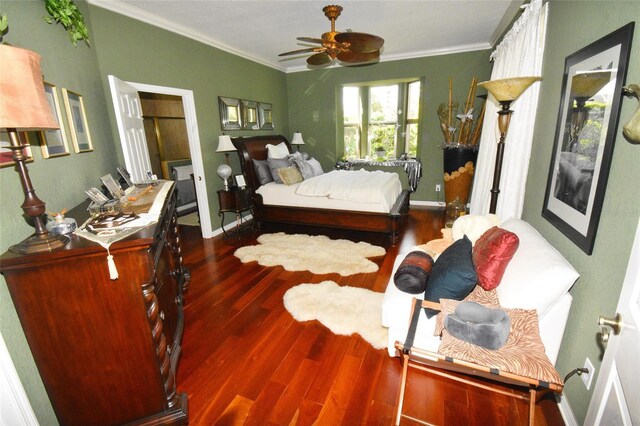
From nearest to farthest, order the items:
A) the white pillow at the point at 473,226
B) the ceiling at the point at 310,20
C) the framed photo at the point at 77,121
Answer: the framed photo at the point at 77,121 < the white pillow at the point at 473,226 < the ceiling at the point at 310,20

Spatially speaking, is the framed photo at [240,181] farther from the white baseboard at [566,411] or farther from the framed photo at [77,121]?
the white baseboard at [566,411]

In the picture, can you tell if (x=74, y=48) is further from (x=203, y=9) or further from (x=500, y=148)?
(x=500, y=148)

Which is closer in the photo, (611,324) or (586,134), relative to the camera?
(611,324)

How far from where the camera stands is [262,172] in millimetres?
4512

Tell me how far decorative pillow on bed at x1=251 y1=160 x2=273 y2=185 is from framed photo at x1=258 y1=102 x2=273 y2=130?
1.18 meters

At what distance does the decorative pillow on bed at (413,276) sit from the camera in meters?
1.87

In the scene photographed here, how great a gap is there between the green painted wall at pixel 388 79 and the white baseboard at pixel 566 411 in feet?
14.3

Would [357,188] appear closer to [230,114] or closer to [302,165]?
[302,165]

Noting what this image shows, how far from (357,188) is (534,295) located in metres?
2.66

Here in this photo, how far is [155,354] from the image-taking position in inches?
55.8

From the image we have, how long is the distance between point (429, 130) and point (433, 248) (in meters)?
3.67

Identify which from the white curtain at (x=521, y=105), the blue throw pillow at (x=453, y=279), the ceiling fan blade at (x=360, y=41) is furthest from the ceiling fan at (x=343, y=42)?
the blue throw pillow at (x=453, y=279)

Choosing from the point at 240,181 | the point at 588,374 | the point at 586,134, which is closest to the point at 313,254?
the point at 240,181

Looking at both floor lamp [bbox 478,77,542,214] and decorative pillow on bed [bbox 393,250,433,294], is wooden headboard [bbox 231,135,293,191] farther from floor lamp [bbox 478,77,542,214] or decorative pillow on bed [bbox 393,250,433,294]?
floor lamp [bbox 478,77,542,214]
